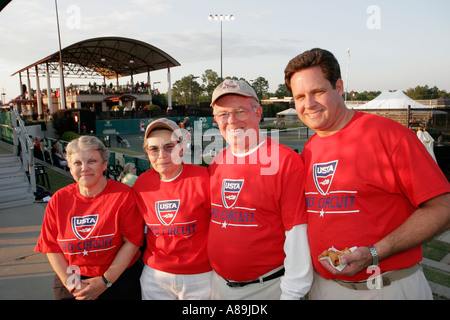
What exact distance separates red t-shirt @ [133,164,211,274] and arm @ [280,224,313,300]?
2.23ft

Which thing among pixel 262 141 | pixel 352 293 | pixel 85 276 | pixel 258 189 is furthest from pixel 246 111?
pixel 85 276

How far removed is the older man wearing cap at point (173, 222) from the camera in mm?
2307

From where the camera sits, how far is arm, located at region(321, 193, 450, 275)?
1692 mm

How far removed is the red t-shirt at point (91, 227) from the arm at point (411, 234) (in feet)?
5.31

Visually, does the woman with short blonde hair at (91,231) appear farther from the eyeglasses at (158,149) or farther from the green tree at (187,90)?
→ the green tree at (187,90)

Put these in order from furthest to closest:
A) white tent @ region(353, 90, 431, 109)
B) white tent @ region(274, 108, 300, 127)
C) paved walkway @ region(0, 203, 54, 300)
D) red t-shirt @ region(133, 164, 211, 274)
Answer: white tent @ region(274, 108, 300, 127)
white tent @ region(353, 90, 431, 109)
paved walkway @ region(0, 203, 54, 300)
red t-shirt @ region(133, 164, 211, 274)

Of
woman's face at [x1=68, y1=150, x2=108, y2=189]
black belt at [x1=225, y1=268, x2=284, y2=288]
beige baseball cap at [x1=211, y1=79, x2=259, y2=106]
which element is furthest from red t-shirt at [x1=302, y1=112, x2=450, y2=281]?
woman's face at [x1=68, y1=150, x2=108, y2=189]

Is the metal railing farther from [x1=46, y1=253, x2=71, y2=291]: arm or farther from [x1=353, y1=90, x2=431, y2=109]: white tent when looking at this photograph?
[x1=353, y1=90, x2=431, y2=109]: white tent

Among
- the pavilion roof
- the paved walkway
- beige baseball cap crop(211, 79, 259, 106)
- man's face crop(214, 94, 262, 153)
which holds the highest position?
the pavilion roof

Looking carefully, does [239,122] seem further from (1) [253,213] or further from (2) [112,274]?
(2) [112,274]

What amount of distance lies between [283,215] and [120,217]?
129 centimetres

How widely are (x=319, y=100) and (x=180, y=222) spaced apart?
1319 millimetres

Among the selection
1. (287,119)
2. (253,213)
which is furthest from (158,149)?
(287,119)
